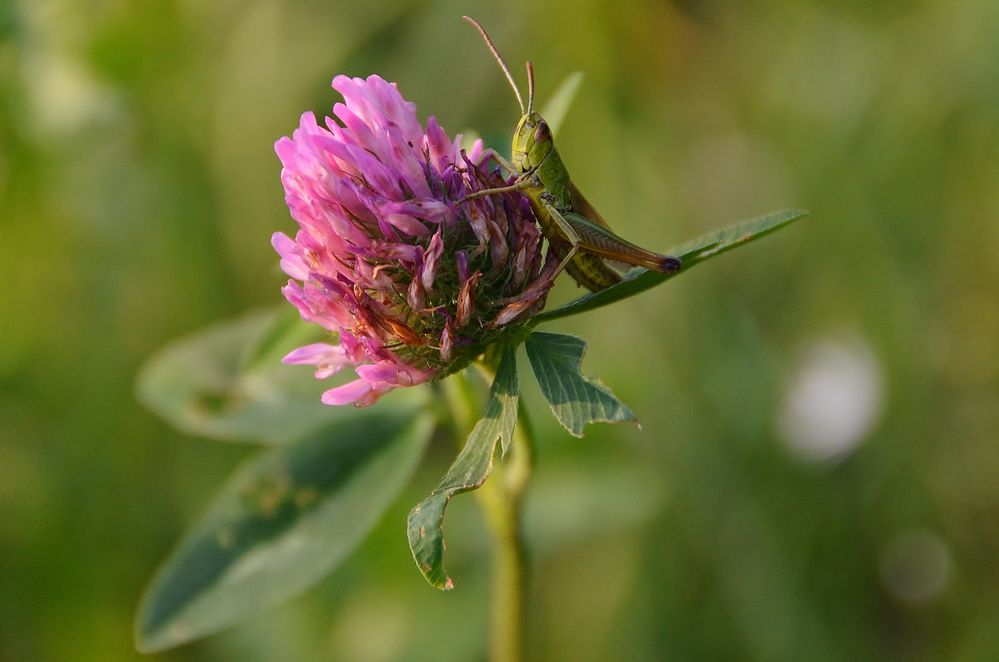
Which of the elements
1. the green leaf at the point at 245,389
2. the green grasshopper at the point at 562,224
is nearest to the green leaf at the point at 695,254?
the green grasshopper at the point at 562,224

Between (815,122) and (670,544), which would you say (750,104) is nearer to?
(815,122)

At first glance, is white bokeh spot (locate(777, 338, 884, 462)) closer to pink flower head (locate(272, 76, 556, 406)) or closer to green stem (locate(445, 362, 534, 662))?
green stem (locate(445, 362, 534, 662))

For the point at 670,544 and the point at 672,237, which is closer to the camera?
the point at 670,544

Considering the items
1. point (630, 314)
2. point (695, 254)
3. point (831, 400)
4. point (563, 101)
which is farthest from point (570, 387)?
point (831, 400)

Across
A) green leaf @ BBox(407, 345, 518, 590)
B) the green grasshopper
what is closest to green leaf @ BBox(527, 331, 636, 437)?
green leaf @ BBox(407, 345, 518, 590)

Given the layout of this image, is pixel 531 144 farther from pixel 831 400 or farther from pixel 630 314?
pixel 831 400

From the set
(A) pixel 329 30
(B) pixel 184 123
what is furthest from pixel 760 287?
(B) pixel 184 123
